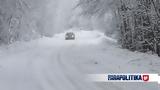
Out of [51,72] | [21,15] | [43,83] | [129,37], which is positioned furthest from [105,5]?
[43,83]

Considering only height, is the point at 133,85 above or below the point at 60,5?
below

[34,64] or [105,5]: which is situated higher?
[105,5]

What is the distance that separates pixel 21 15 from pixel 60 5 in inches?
3356

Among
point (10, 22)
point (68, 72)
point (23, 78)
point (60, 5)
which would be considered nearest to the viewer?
point (23, 78)

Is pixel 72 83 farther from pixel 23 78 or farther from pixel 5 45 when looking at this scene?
pixel 5 45

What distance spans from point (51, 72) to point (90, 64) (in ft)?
9.62

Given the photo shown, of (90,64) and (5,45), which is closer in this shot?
(90,64)

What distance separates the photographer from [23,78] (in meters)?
14.7

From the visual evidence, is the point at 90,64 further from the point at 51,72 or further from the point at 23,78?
the point at 23,78

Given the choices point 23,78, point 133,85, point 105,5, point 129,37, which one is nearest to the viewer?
point 133,85

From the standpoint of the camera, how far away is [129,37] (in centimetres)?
2677

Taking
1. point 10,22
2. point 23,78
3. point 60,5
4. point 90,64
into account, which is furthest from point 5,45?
point 60,5

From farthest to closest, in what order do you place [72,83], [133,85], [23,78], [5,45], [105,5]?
[5,45] → [105,5] → [23,78] → [72,83] → [133,85]

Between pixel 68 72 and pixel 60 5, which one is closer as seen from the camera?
pixel 68 72
